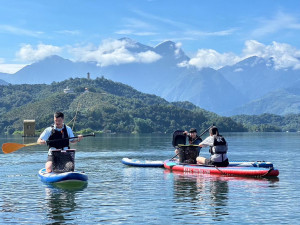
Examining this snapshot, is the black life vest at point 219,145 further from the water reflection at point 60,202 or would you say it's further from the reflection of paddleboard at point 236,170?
the water reflection at point 60,202

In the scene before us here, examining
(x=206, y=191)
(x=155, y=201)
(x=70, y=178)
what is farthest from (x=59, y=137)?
(x=206, y=191)

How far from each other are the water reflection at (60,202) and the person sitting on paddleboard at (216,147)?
7.93m

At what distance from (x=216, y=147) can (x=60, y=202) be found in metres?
11.7

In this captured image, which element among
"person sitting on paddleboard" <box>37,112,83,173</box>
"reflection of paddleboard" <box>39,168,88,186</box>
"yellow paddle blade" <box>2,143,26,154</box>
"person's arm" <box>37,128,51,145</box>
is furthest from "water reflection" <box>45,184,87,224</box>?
"yellow paddle blade" <box>2,143,26,154</box>

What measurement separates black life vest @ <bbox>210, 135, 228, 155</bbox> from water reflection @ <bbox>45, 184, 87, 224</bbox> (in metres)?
8.17

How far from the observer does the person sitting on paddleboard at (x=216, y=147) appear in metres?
30.4

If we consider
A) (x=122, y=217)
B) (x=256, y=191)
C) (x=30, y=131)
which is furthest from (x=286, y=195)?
(x=30, y=131)

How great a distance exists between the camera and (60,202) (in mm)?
22219

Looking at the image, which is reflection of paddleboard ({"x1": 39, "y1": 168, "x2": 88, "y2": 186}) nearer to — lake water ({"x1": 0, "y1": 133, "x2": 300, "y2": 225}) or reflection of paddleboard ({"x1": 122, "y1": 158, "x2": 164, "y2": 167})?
lake water ({"x1": 0, "y1": 133, "x2": 300, "y2": 225})

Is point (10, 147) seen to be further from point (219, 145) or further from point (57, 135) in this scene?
point (219, 145)

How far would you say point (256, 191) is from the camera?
25.4m

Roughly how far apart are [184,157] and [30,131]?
170m

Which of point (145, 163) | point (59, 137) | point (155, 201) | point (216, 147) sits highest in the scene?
point (59, 137)

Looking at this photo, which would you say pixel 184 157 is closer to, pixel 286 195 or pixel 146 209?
pixel 286 195
